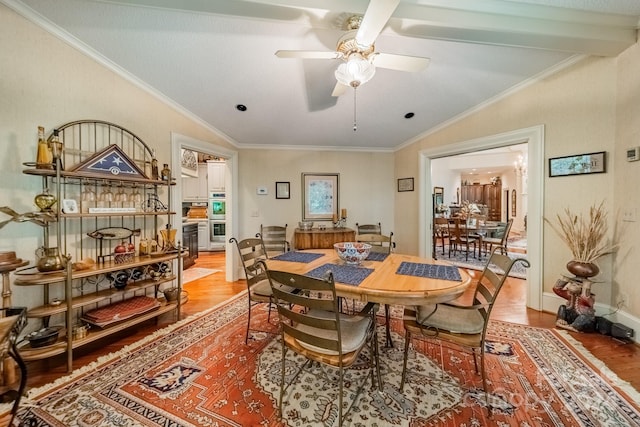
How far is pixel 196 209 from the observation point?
6.72m

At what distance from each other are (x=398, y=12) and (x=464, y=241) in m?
5.12

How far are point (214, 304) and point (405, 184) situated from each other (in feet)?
12.5

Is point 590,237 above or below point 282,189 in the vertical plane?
below

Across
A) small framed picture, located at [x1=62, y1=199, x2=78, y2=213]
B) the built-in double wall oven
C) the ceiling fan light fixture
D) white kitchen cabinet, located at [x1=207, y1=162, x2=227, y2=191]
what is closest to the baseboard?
the ceiling fan light fixture

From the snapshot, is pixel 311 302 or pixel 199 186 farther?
pixel 199 186

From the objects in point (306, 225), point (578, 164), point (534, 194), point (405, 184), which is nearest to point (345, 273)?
point (534, 194)

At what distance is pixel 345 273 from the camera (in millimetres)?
1852

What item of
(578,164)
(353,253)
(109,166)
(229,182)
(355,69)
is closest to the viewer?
(355,69)

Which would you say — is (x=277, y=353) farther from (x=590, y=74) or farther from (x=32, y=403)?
(x=590, y=74)

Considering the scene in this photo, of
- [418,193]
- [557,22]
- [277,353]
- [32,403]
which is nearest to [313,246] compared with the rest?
[418,193]

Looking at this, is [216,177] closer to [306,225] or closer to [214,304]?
[306,225]

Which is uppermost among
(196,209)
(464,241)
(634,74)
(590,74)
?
(590,74)

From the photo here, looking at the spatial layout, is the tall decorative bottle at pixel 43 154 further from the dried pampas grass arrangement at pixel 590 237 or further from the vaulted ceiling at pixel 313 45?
the dried pampas grass arrangement at pixel 590 237

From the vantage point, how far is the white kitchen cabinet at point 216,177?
6.62m
